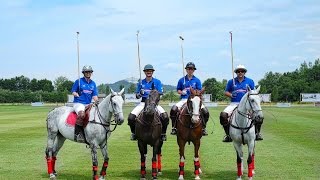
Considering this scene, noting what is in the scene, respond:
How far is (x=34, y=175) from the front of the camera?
44.3 ft

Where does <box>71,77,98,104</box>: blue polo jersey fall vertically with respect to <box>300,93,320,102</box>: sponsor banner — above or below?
above

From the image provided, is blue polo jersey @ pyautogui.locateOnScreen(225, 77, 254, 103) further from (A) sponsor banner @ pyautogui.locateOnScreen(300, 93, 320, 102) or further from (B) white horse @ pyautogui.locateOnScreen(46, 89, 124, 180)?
(A) sponsor banner @ pyautogui.locateOnScreen(300, 93, 320, 102)

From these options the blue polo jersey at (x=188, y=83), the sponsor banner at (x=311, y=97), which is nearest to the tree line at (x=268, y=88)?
the sponsor banner at (x=311, y=97)

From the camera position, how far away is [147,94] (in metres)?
13.3

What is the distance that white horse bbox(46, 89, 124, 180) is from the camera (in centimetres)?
1220

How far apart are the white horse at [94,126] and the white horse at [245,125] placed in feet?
10.7

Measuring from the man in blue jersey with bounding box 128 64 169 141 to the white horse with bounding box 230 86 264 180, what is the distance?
78.4 inches

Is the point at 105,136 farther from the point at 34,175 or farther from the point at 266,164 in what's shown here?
the point at 266,164

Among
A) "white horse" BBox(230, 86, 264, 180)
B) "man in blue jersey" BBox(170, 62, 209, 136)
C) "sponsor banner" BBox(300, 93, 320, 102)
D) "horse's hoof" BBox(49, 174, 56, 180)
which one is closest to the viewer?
"white horse" BBox(230, 86, 264, 180)

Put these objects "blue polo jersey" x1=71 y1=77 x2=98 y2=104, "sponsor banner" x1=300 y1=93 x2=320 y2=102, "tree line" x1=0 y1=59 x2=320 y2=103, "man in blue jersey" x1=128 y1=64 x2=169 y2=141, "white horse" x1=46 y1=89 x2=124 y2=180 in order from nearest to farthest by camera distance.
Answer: "white horse" x1=46 y1=89 x2=124 y2=180
"man in blue jersey" x1=128 y1=64 x2=169 y2=141
"blue polo jersey" x1=71 y1=77 x2=98 y2=104
"sponsor banner" x1=300 y1=93 x2=320 y2=102
"tree line" x1=0 y1=59 x2=320 y2=103

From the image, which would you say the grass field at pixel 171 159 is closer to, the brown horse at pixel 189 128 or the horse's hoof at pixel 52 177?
the horse's hoof at pixel 52 177

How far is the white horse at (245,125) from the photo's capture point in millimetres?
11898

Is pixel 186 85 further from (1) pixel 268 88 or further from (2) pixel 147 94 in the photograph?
(1) pixel 268 88

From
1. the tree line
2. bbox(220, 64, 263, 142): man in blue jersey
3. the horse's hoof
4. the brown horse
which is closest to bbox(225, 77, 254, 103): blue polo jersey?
bbox(220, 64, 263, 142): man in blue jersey
